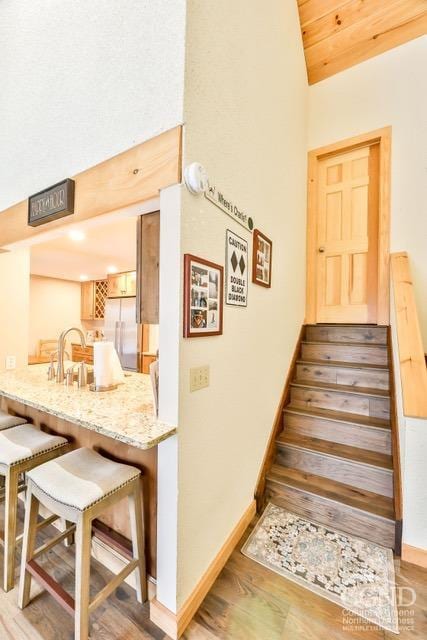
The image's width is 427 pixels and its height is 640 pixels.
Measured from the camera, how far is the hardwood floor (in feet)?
4.07

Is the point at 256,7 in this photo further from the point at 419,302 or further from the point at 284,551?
the point at 284,551

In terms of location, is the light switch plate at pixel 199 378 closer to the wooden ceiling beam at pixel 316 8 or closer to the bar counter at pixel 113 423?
the bar counter at pixel 113 423

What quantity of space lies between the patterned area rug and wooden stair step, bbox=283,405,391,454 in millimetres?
638

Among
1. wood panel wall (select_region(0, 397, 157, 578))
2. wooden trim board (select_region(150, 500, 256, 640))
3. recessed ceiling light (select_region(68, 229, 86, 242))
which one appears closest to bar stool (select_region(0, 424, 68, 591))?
wood panel wall (select_region(0, 397, 157, 578))

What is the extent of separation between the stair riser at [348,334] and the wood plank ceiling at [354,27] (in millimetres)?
2978

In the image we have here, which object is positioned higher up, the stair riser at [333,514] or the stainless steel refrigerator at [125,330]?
the stainless steel refrigerator at [125,330]

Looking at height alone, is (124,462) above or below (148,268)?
below

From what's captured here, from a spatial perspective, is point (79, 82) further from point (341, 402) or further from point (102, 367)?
point (341, 402)

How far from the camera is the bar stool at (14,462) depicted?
1.49 m

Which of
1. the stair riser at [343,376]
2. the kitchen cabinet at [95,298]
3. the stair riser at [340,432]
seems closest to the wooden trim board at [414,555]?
the stair riser at [340,432]

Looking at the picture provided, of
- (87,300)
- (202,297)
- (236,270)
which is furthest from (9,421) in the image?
(87,300)

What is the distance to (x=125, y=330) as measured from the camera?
15.6ft

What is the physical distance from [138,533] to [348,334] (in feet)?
8.31

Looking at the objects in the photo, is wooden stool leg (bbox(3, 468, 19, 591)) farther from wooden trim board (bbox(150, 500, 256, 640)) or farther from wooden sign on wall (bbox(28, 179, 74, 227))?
wooden sign on wall (bbox(28, 179, 74, 227))
